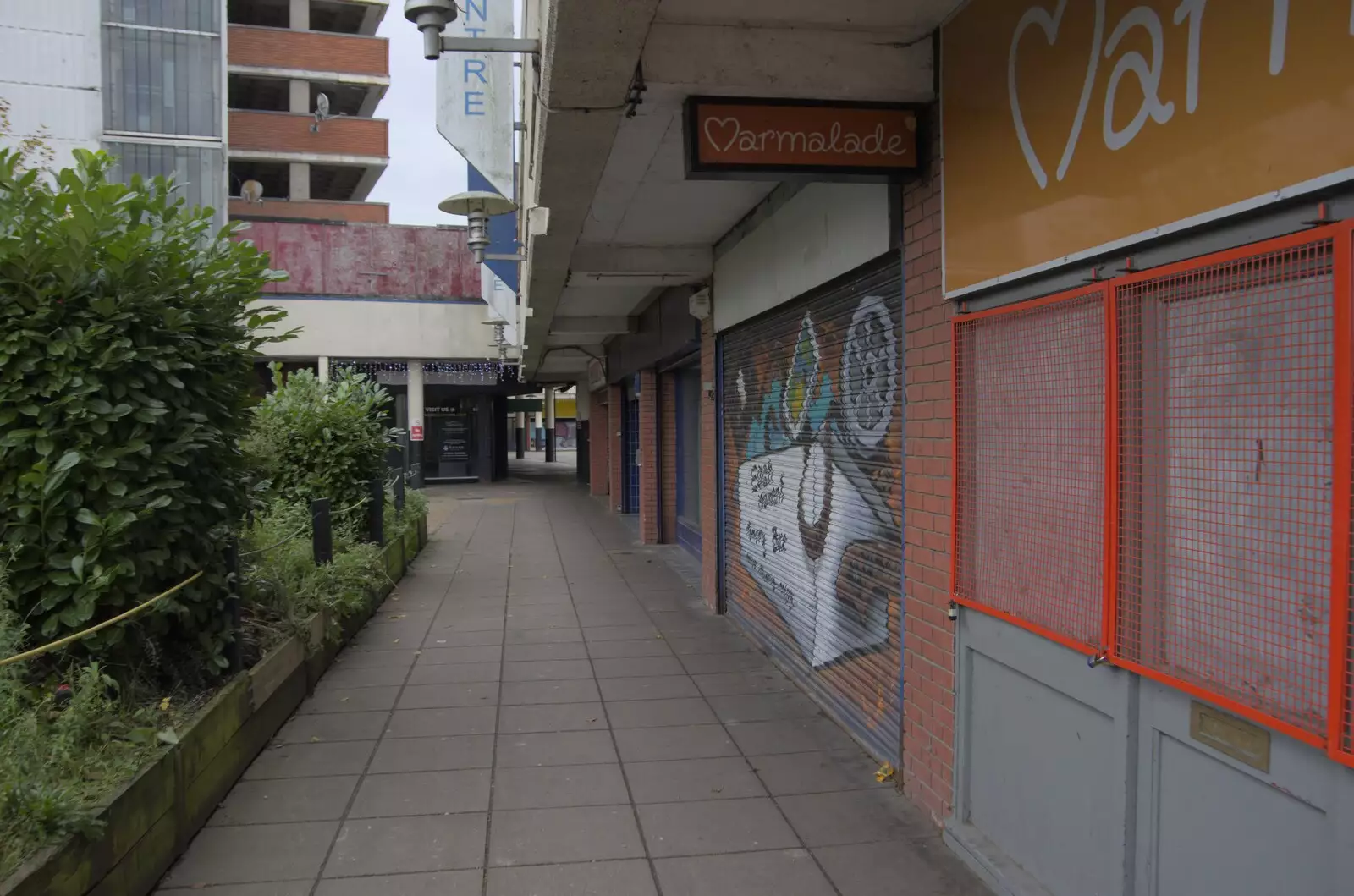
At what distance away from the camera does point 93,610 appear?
12.5 ft

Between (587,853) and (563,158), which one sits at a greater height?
(563,158)

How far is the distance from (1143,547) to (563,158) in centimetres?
301

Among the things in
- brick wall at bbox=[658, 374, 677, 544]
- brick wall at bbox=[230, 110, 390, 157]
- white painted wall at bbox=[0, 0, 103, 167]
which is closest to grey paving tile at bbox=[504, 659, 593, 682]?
brick wall at bbox=[658, 374, 677, 544]

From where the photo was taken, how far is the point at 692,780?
4.45m

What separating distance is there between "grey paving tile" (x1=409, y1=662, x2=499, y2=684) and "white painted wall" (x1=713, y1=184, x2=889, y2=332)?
314cm

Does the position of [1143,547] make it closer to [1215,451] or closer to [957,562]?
[1215,451]

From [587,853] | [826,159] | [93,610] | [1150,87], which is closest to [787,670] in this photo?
[587,853]

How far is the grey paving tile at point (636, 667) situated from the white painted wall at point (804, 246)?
2.57 meters

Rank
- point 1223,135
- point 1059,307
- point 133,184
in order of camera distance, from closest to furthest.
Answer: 1. point 1223,135
2. point 1059,307
3. point 133,184

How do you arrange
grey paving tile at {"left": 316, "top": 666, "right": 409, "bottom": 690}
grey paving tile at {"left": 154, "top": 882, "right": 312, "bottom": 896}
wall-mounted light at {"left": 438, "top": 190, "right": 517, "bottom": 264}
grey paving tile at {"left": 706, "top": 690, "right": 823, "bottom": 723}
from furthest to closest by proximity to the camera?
wall-mounted light at {"left": 438, "top": 190, "right": 517, "bottom": 264} < grey paving tile at {"left": 316, "top": 666, "right": 409, "bottom": 690} < grey paving tile at {"left": 706, "top": 690, "right": 823, "bottom": 723} < grey paving tile at {"left": 154, "top": 882, "right": 312, "bottom": 896}

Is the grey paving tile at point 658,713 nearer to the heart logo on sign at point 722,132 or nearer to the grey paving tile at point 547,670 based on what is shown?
the grey paving tile at point 547,670

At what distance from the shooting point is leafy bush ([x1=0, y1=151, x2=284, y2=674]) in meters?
3.74

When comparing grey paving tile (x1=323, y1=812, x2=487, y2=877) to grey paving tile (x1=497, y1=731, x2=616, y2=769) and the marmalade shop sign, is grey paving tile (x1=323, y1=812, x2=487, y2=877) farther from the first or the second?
the marmalade shop sign

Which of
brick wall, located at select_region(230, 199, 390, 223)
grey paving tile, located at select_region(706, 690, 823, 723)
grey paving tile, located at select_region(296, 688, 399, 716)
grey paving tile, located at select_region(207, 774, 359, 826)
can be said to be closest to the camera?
grey paving tile, located at select_region(207, 774, 359, 826)
